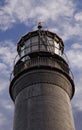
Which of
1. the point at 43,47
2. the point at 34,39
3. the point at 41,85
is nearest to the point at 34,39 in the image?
the point at 34,39

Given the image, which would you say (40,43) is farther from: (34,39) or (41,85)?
(41,85)

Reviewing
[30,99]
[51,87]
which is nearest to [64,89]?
[51,87]

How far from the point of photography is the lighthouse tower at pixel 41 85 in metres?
18.2

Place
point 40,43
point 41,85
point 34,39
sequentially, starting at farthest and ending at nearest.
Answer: point 34,39 → point 40,43 → point 41,85

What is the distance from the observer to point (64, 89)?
20547 millimetres

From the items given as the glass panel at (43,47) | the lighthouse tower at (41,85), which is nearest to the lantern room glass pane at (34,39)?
the lighthouse tower at (41,85)

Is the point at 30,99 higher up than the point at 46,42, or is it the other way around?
the point at 46,42

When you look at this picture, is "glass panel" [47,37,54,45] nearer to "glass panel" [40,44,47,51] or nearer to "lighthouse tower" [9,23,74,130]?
"lighthouse tower" [9,23,74,130]

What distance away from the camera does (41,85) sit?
19734 mm

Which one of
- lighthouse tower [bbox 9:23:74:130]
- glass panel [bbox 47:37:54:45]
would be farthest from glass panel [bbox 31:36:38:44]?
glass panel [bbox 47:37:54:45]

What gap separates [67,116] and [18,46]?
7026mm

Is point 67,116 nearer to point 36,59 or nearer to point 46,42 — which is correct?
point 36,59

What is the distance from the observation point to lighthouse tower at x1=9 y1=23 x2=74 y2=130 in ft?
59.8

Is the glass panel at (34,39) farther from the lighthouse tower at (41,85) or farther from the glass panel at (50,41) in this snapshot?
the glass panel at (50,41)
